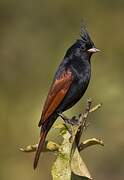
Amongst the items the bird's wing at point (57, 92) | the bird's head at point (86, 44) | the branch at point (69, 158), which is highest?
the bird's head at point (86, 44)

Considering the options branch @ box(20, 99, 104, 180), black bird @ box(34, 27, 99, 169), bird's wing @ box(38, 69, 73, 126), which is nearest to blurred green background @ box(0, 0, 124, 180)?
black bird @ box(34, 27, 99, 169)

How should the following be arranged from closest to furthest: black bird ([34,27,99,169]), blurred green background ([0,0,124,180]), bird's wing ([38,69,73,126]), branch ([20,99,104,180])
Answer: branch ([20,99,104,180])
bird's wing ([38,69,73,126])
black bird ([34,27,99,169])
blurred green background ([0,0,124,180])

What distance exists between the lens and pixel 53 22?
42.6ft

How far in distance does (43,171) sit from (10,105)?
1.39m

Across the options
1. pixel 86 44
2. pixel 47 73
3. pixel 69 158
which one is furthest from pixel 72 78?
pixel 47 73

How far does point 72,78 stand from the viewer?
4922 mm

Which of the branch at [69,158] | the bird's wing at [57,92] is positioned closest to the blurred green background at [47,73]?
the bird's wing at [57,92]

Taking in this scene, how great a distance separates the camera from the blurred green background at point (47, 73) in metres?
10.3

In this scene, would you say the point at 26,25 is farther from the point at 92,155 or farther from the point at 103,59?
the point at 92,155

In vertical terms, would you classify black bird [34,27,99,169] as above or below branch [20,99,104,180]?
above

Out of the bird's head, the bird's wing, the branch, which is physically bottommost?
the branch

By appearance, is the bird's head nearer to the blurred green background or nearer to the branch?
the branch

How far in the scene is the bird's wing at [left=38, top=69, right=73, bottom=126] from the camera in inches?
167

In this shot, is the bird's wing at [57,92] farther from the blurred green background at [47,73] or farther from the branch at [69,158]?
the blurred green background at [47,73]
